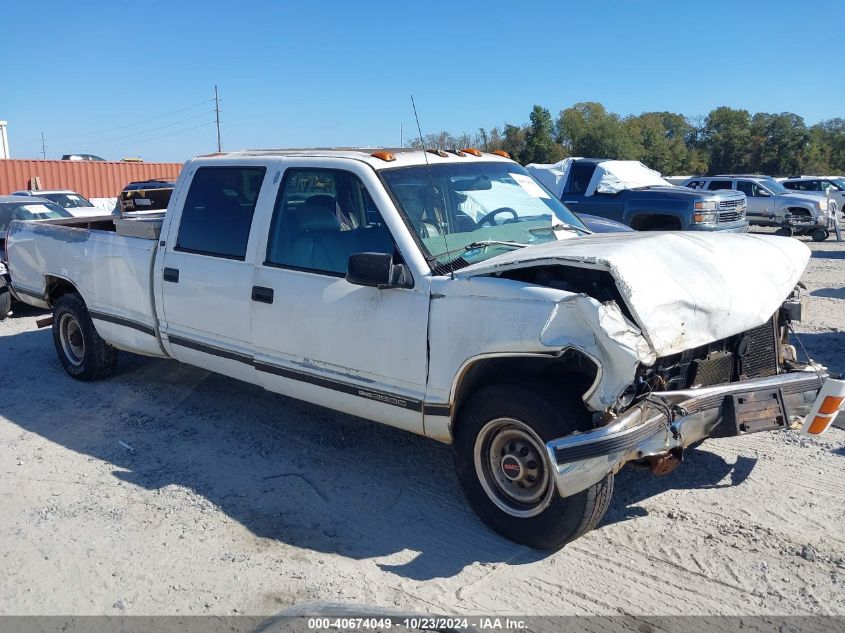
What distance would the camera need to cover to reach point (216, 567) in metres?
3.79

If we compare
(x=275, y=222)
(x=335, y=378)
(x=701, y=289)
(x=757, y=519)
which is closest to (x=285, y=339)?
(x=335, y=378)

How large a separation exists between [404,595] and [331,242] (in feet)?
7.00

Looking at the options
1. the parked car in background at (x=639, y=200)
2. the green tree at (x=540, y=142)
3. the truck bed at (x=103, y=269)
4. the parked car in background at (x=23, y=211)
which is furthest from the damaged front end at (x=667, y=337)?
the green tree at (x=540, y=142)

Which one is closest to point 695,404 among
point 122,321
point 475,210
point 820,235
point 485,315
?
point 485,315

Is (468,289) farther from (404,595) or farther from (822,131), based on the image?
(822,131)

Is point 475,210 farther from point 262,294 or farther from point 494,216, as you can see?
point 262,294

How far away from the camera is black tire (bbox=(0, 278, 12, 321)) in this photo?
32.9 ft

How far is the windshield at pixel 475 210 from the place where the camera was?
4355 millimetres

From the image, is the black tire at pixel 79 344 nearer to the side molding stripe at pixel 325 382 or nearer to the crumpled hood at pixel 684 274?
the side molding stripe at pixel 325 382

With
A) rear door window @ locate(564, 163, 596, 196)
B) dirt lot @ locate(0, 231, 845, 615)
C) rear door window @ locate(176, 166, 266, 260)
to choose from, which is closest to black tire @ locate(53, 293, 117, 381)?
dirt lot @ locate(0, 231, 845, 615)

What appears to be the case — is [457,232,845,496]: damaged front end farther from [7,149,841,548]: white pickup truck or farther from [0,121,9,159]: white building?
[0,121,9,159]: white building

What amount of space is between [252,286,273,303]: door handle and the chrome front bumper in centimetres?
220

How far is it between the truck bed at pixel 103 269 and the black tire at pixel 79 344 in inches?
8.6

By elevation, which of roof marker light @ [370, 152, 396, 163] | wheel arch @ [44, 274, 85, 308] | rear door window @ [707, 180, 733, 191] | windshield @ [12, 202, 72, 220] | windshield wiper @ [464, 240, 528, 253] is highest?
roof marker light @ [370, 152, 396, 163]
